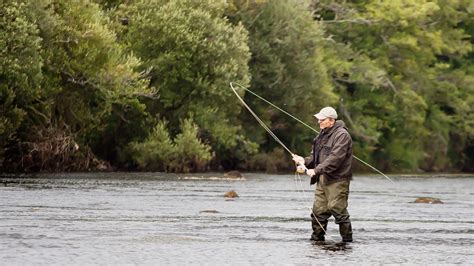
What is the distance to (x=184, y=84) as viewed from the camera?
180 ft

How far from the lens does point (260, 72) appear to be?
61219mm

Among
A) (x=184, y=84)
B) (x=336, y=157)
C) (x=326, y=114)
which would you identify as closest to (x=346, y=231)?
(x=336, y=157)

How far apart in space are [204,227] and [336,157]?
3.63m

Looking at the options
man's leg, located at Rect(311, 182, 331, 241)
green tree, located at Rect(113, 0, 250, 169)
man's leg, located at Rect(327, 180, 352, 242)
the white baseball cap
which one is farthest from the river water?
green tree, located at Rect(113, 0, 250, 169)

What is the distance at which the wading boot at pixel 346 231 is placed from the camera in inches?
762

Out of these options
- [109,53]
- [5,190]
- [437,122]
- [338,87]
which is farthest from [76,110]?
[437,122]

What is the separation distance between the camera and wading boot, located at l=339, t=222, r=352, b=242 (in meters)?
19.4

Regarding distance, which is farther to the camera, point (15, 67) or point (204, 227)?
point (15, 67)

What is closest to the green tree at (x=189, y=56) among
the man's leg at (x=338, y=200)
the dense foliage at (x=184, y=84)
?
the dense foliage at (x=184, y=84)

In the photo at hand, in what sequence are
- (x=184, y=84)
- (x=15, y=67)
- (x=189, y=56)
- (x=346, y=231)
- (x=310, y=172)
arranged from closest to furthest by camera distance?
(x=310, y=172), (x=346, y=231), (x=15, y=67), (x=189, y=56), (x=184, y=84)

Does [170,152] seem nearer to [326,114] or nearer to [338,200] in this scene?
[326,114]

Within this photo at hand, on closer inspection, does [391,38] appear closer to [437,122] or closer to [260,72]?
[437,122]

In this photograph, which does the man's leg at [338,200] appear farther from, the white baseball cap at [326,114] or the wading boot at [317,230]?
the white baseball cap at [326,114]

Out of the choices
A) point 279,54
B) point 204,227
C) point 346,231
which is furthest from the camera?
point 279,54
